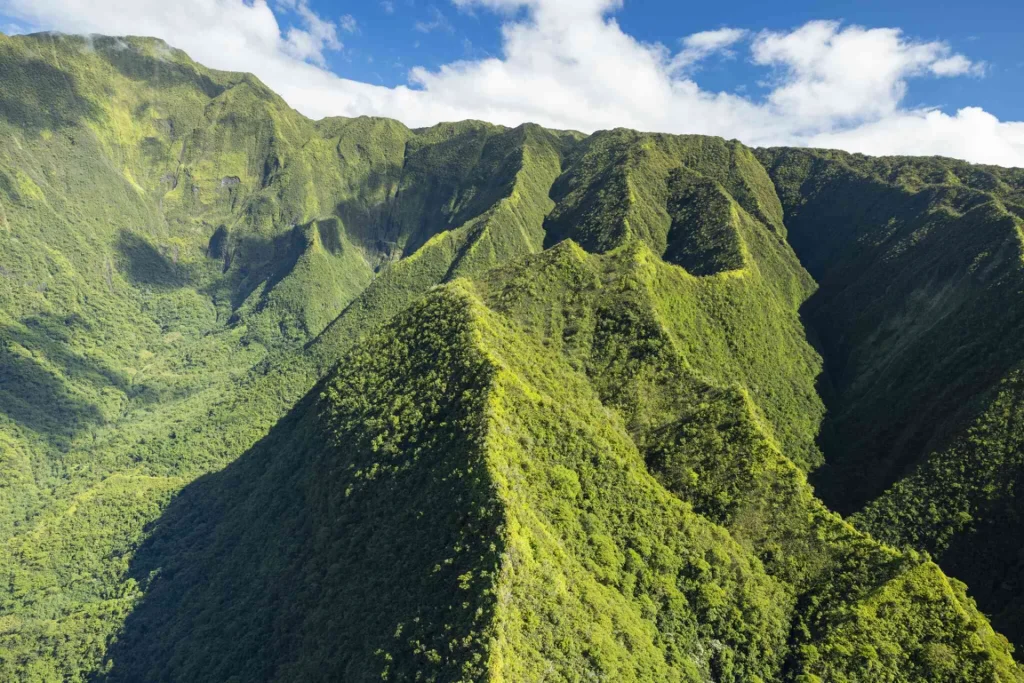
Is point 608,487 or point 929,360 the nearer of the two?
point 608,487

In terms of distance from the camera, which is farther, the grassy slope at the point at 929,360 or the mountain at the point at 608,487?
the grassy slope at the point at 929,360

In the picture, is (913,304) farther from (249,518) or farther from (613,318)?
(249,518)

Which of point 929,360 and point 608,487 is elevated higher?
point 929,360

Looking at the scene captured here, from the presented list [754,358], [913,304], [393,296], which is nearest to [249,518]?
[393,296]

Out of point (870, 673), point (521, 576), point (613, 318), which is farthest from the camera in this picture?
point (613, 318)

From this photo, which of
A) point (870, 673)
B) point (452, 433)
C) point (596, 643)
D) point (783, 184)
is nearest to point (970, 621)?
point (870, 673)

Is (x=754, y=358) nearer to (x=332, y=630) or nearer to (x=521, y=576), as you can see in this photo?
(x=521, y=576)

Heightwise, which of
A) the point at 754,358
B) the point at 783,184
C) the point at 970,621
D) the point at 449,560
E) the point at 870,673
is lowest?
the point at 449,560

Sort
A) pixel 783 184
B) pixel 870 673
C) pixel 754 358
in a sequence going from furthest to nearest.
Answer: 1. pixel 783 184
2. pixel 754 358
3. pixel 870 673

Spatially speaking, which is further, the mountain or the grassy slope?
the grassy slope

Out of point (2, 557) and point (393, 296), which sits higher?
point (393, 296)

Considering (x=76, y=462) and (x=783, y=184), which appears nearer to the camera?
(x=76, y=462)
